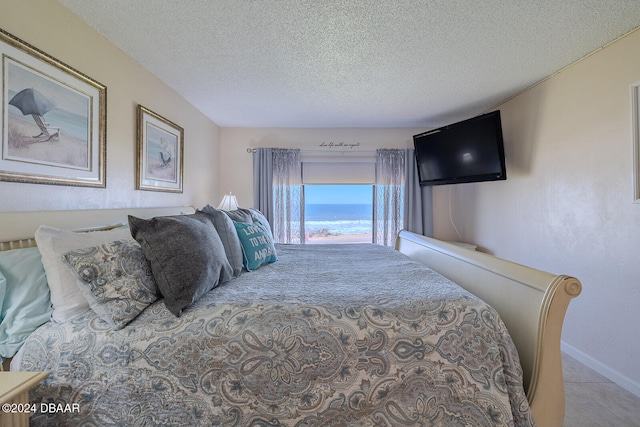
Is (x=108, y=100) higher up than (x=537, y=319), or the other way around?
(x=108, y=100)

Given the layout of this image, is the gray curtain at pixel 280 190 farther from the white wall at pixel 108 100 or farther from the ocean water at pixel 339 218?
the white wall at pixel 108 100

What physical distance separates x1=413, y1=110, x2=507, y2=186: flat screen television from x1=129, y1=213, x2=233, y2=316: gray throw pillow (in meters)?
2.85

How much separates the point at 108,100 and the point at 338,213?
311cm

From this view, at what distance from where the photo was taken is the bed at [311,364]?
3.43ft

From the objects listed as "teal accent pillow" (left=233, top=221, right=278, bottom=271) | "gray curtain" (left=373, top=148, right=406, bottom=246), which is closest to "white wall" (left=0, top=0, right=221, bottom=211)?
"teal accent pillow" (left=233, top=221, right=278, bottom=271)

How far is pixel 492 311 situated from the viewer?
3.75 feet

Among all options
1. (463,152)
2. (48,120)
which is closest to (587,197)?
(463,152)

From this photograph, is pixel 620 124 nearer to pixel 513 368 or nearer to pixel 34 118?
pixel 513 368

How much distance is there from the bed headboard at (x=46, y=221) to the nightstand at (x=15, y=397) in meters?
0.59

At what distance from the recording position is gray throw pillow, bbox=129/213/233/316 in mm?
1199

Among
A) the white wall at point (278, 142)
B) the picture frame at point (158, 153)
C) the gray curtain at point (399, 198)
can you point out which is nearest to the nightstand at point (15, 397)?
the picture frame at point (158, 153)

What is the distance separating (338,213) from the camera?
4363mm

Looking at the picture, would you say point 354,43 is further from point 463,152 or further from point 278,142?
point 278,142

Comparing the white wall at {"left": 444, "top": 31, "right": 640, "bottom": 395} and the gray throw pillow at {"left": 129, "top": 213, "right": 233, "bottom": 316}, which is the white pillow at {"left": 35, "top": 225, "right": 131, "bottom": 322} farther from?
the white wall at {"left": 444, "top": 31, "right": 640, "bottom": 395}
